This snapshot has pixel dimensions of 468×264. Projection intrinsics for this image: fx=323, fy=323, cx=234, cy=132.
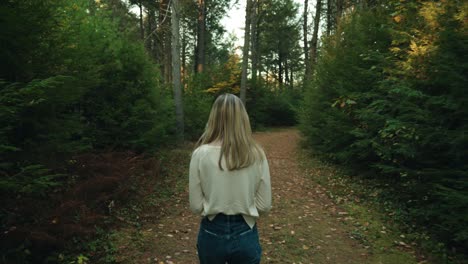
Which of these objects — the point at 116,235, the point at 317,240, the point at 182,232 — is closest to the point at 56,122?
the point at 116,235

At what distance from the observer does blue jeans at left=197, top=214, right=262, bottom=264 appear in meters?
2.41

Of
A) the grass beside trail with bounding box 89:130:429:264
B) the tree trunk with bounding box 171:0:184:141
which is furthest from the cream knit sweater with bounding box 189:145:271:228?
the tree trunk with bounding box 171:0:184:141

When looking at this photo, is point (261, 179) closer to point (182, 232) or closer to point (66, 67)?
point (182, 232)

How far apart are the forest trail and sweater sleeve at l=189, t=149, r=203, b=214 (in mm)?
2859

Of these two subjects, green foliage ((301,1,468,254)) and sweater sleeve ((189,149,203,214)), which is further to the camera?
green foliage ((301,1,468,254))

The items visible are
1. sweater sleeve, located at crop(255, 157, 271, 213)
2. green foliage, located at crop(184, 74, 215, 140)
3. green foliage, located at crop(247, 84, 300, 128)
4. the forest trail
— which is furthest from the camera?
green foliage, located at crop(247, 84, 300, 128)

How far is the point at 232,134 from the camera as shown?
2424 mm

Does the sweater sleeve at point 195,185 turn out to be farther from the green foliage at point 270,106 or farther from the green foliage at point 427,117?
the green foliage at point 270,106

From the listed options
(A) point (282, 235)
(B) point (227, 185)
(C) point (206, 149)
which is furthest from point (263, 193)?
(A) point (282, 235)

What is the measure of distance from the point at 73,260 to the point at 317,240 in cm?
394

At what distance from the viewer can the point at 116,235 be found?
5418mm

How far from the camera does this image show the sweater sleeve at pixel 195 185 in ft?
8.00

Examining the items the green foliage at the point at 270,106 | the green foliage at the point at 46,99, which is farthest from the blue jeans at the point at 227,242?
the green foliage at the point at 270,106

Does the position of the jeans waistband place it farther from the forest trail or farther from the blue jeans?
the forest trail
